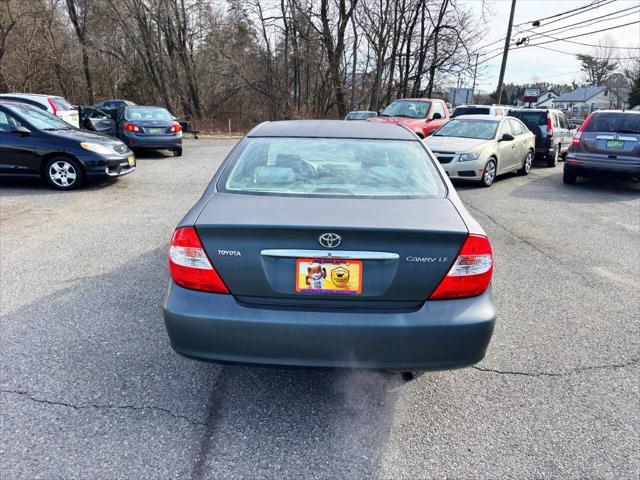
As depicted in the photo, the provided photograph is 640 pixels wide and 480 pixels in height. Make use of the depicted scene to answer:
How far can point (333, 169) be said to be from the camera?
309cm

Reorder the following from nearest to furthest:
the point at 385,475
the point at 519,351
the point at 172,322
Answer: the point at 385,475
the point at 172,322
the point at 519,351

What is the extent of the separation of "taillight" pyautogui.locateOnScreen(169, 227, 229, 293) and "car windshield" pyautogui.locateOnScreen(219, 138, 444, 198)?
0.54 metres

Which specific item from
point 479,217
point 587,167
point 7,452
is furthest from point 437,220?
point 587,167

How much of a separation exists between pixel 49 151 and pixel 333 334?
8.13 meters

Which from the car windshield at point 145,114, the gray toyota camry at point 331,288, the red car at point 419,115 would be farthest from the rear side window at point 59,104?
Answer: the gray toyota camry at point 331,288

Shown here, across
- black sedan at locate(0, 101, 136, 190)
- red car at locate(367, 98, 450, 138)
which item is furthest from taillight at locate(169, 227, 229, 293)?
red car at locate(367, 98, 450, 138)

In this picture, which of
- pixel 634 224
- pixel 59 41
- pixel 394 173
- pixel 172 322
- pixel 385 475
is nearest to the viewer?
pixel 385 475

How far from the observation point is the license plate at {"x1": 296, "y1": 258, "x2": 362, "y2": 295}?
2.28m

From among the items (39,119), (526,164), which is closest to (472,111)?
(526,164)

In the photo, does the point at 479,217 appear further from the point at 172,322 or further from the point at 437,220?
the point at 172,322

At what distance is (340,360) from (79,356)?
197 centimetres

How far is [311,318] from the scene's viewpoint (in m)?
2.29

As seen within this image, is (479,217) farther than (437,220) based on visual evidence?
Yes

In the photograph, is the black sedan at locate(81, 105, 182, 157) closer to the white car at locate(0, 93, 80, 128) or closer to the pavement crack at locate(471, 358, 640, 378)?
the white car at locate(0, 93, 80, 128)
